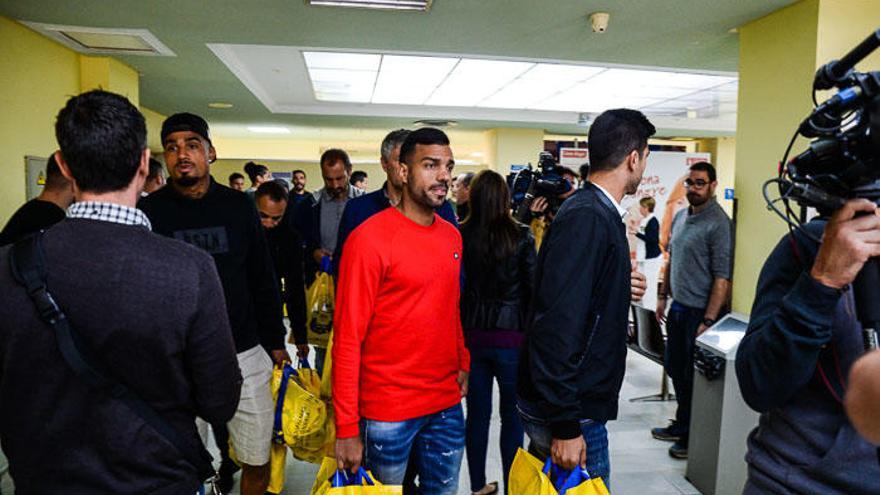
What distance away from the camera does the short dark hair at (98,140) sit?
1061 millimetres

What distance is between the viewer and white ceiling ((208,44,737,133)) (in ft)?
19.0

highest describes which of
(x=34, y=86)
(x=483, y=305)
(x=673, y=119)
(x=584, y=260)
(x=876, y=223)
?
(x=673, y=119)

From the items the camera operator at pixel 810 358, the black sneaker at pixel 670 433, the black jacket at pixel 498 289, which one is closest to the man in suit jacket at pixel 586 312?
the camera operator at pixel 810 358

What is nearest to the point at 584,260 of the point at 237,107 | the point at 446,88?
the point at 446,88

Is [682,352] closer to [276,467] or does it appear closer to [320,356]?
[320,356]

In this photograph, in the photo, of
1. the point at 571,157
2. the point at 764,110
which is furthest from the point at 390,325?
the point at 571,157

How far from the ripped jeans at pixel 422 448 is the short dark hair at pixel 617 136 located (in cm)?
97

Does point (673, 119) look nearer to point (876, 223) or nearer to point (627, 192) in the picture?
point (627, 192)

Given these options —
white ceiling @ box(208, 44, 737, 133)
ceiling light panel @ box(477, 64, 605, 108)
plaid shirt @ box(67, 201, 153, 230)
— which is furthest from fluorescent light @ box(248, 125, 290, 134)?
plaid shirt @ box(67, 201, 153, 230)

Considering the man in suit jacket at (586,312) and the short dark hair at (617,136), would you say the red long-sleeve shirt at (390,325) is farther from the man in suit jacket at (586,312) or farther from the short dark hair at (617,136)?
the short dark hair at (617,136)

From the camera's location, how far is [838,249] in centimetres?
88

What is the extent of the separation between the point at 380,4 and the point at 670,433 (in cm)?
331

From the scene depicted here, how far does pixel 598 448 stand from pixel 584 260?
59cm

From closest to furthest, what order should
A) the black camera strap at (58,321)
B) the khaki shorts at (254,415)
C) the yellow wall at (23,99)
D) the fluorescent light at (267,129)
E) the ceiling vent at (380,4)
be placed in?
the black camera strap at (58,321) → the khaki shorts at (254,415) → the ceiling vent at (380,4) → the yellow wall at (23,99) → the fluorescent light at (267,129)
